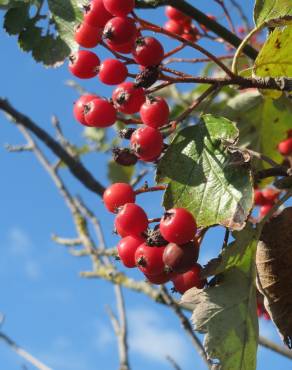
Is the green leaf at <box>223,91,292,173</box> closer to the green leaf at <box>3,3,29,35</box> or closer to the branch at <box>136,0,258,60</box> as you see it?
the branch at <box>136,0,258,60</box>

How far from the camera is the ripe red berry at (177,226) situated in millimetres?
1451

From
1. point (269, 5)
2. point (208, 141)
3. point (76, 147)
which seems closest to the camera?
point (208, 141)

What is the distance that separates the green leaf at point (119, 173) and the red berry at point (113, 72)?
252cm

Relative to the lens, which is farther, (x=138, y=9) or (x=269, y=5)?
(x=138, y=9)

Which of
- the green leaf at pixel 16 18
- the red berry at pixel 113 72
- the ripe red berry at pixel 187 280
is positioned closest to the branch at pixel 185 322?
the ripe red berry at pixel 187 280

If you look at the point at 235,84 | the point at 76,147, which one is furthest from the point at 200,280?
the point at 76,147

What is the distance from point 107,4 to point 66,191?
90.3 inches

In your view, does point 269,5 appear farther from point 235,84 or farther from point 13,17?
point 13,17

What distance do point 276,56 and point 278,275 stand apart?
607 millimetres

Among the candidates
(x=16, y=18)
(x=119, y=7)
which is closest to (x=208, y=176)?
(x=119, y=7)

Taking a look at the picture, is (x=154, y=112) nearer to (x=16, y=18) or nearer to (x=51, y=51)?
(x=51, y=51)

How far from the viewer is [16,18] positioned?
83.0 inches

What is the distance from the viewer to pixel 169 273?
1.52 meters

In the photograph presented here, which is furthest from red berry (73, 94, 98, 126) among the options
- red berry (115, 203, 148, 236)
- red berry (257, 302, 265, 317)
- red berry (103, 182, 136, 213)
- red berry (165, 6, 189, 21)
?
red berry (165, 6, 189, 21)
